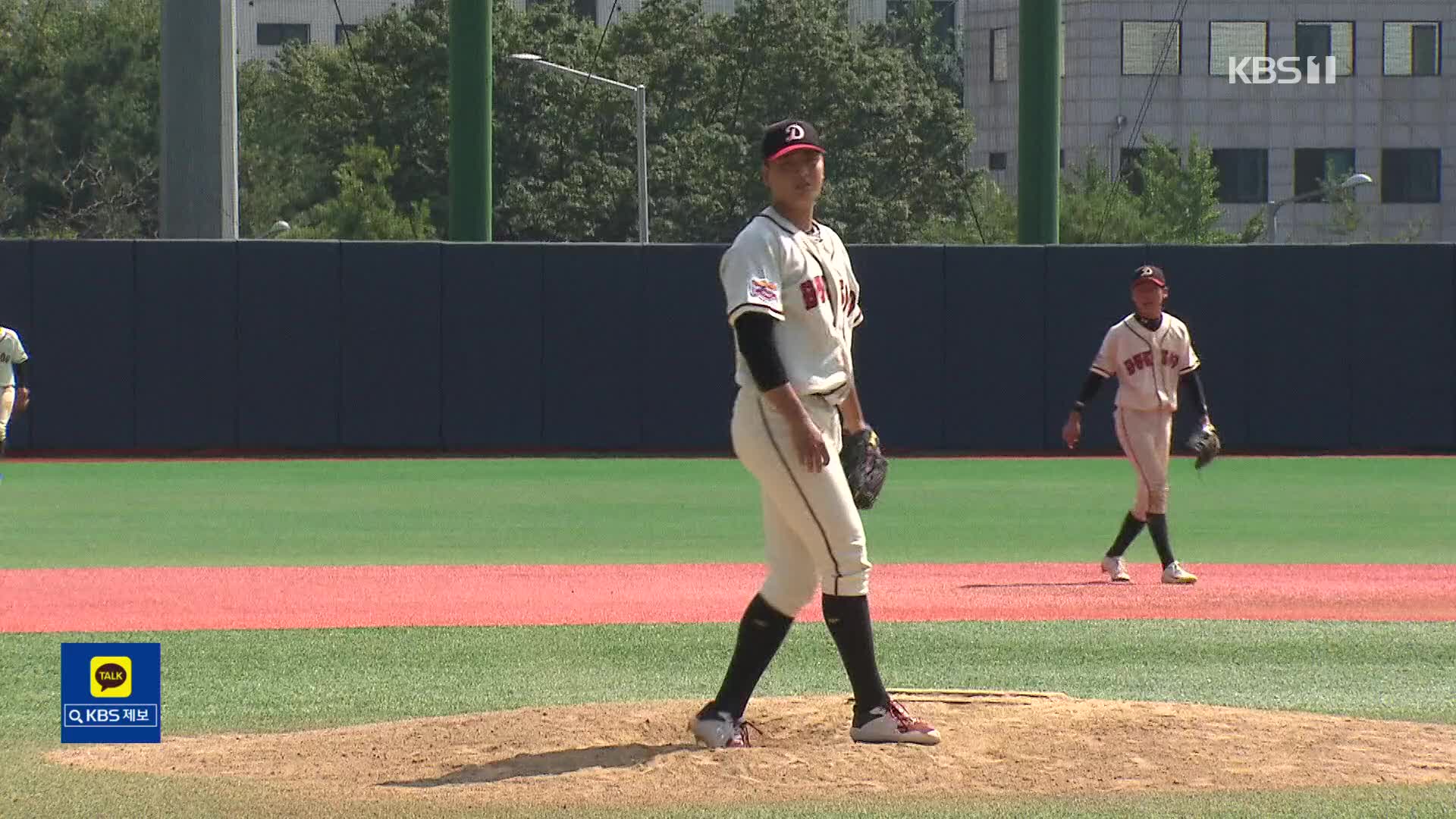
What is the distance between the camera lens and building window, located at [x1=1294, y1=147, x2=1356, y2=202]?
232 ft

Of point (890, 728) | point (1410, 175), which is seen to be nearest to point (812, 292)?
point (890, 728)

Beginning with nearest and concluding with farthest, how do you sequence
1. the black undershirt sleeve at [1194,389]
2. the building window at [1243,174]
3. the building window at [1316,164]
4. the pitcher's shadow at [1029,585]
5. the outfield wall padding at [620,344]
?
1. the pitcher's shadow at [1029,585]
2. the black undershirt sleeve at [1194,389]
3. the outfield wall padding at [620,344]
4. the building window at [1243,174]
5. the building window at [1316,164]

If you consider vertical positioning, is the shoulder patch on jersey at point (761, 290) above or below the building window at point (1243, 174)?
below

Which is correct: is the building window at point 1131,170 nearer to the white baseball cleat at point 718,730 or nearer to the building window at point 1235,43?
the building window at point 1235,43

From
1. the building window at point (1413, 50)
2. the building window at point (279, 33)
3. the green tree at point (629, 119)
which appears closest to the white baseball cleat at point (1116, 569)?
the green tree at point (629, 119)

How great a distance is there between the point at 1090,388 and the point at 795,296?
22.3 feet

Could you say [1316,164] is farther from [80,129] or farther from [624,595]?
[624,595]

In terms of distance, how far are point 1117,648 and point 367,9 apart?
71529 millimetres

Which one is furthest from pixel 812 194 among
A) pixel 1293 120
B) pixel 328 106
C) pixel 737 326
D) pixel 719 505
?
pixel 1293 120

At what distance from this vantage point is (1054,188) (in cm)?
2683

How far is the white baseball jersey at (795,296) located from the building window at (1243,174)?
217 ft

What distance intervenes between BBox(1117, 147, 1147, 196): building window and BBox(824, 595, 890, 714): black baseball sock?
61.2m

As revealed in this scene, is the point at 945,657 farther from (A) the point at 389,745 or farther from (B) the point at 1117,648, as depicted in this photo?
(A) the point at 389,745

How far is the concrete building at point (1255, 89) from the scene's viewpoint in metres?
69.9
